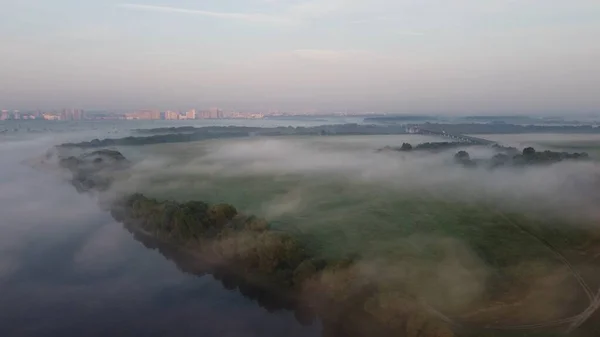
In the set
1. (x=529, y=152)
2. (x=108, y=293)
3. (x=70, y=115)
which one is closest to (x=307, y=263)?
(x=108, y=293)

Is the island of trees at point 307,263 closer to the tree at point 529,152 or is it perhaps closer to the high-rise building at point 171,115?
the tree at point 529,152

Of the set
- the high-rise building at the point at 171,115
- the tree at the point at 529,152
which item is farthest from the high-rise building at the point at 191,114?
the tree at the point at 529,152

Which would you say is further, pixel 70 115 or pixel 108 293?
pixel 70 115

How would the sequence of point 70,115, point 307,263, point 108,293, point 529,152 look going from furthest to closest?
point 70,115 < point 529,152 < point 108,293 < point 307,263

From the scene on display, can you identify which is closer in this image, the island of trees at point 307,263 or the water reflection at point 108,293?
the island of trees at point 307,263

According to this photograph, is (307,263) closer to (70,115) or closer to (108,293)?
(108,293)

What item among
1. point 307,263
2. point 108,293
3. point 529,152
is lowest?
point 108,293

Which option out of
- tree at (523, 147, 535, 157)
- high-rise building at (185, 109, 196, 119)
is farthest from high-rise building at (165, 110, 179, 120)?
tree at (523, 147, 535, 157)

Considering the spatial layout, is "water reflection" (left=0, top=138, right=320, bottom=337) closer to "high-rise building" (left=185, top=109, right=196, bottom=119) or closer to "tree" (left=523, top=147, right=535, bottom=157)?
"tree" (left=523, top=147, right=535, bottom=157)

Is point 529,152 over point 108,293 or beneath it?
over

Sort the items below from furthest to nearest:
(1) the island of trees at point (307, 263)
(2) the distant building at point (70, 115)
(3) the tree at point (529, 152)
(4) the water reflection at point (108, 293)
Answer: (2) the distant building at point (70, 115)
(3) the tree at point (529, 152)
(4) the water reflection at point (108, 293)
(1) the island of trees at point (307, 263)

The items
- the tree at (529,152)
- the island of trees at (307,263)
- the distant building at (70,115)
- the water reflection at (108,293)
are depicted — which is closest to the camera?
the island of trees at (307,263)

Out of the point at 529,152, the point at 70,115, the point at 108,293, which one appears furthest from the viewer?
the point at 70,115

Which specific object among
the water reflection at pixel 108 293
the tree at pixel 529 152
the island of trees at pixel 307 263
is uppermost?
the tree at pixel 529 152
